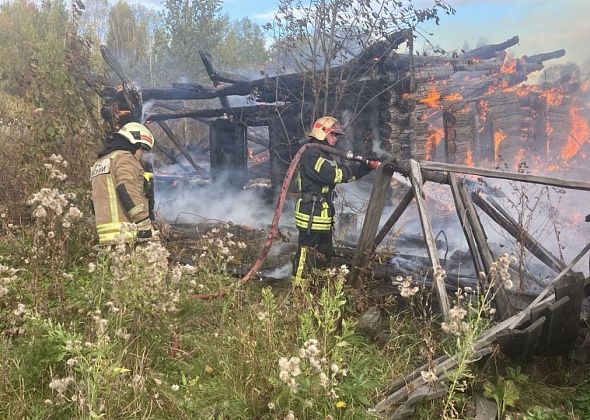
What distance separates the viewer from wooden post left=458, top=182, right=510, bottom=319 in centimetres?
367

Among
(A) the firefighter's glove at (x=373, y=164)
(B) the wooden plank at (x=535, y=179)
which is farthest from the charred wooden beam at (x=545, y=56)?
(B) the wooden plank at (x=535, y=179)

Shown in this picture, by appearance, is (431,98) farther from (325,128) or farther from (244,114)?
(325,128)

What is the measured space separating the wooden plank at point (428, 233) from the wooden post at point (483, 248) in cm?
40

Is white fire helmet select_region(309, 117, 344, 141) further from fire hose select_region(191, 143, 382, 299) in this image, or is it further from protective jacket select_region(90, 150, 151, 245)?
protective jacket select_region(90, 150, 151, 245)

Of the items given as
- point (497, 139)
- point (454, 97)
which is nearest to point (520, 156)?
point (497, 139)

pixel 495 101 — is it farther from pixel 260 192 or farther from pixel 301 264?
pixel 301 264

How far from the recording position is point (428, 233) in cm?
385

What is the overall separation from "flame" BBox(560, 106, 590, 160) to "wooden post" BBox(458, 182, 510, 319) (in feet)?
41.9

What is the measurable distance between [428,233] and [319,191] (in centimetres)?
172

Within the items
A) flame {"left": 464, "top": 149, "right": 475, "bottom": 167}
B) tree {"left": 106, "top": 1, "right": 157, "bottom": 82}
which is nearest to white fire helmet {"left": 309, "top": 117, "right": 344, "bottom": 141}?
flame {"left": 464, "top": 149, "right": 475, "bottom": 167}

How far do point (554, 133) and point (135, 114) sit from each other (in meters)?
12.3

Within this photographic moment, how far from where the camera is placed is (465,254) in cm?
609

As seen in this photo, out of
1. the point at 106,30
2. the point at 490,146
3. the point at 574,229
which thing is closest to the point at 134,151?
the point at 574,229

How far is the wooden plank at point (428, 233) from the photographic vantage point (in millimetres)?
3436
